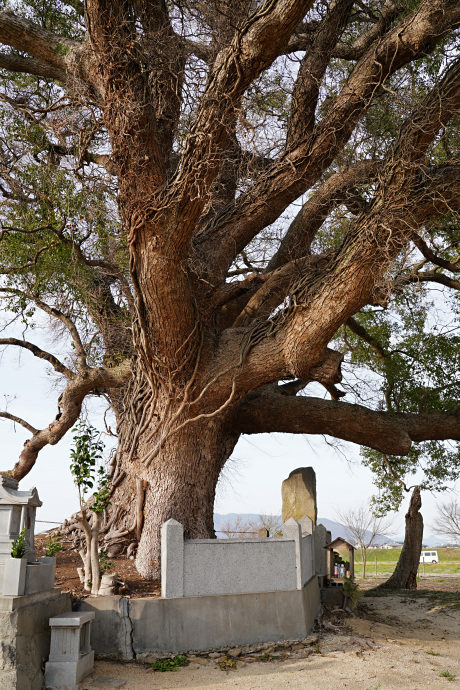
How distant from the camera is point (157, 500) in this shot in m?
9.98

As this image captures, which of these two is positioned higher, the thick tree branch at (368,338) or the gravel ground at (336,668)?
the thick tree branch at (368,338)

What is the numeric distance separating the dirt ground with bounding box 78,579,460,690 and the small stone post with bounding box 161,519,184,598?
2.99ft

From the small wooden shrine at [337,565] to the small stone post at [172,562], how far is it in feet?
17.9

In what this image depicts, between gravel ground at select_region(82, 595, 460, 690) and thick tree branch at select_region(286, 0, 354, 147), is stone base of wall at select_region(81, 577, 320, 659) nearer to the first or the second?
gravel ground at select_region(82, 595, 460, 690)

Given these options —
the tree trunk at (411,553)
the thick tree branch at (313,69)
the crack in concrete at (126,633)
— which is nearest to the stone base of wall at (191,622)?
the crack in concrete at (126,633)

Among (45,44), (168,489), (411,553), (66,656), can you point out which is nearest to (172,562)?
(66,656)

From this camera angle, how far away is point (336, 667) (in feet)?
23.3

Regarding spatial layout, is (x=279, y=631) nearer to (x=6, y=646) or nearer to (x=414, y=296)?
(x=6, y=646)

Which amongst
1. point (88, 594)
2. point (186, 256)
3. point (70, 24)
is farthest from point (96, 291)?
point (88, 594)

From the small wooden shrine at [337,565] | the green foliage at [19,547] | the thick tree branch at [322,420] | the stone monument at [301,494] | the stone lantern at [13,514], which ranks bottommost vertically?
the small wooden shrine at [337,565]

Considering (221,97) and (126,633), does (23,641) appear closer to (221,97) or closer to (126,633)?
(126,633)

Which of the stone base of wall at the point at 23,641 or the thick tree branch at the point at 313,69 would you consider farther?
the thick tree branch at the point at 313,69

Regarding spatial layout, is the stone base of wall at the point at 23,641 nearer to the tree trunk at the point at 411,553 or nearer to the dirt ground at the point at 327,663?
the dirt ground at the point at 327,663

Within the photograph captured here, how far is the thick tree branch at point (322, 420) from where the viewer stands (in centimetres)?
1161
